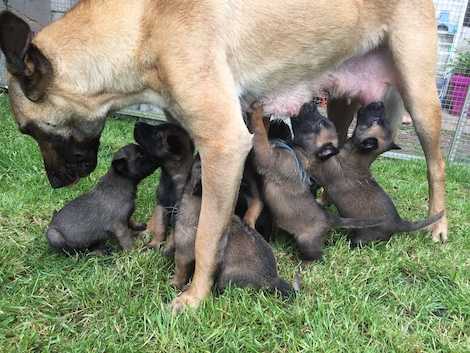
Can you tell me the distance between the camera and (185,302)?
101 inches

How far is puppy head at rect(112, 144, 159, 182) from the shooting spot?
3334 millimetres

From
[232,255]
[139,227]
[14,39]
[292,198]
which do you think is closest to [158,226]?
[139,227]

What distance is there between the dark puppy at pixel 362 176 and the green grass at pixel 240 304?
0.16 meters

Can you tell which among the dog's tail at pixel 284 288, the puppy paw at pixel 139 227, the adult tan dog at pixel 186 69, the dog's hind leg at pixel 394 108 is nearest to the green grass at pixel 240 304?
the dog's tail at pixel 284 288

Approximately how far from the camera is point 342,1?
333 cm

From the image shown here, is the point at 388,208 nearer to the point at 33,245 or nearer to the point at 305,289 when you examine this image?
the point at 305,289

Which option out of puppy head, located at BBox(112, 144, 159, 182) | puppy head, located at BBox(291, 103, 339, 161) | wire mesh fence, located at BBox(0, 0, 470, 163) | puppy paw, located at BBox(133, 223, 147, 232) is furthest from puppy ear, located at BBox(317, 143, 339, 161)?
wire mesh fence, located at BBox(0, 0, 470, 163)

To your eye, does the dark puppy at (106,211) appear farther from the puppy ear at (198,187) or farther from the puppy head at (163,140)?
the puppy ear at (198,187)

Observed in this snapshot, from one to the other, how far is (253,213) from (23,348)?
164cm

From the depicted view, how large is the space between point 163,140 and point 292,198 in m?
0.94

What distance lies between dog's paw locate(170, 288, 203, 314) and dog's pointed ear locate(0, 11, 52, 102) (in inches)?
52.8

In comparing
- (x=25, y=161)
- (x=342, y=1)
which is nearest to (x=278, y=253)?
(x=342, y=1)

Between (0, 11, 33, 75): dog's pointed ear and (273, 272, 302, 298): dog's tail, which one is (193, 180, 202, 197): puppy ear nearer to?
(273, 272, 302, 298): dog's tail

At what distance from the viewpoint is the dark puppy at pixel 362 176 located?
333 centimetres
